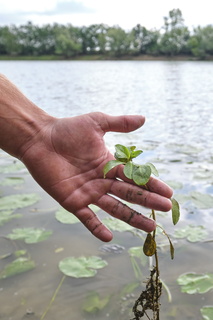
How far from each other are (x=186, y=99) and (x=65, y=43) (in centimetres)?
7249

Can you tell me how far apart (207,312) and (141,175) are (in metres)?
1.15

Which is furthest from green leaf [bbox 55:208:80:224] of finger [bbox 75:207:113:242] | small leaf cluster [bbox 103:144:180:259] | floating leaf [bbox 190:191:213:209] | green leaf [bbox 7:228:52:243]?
small leaf cluster [bbox 103:144:180:259]

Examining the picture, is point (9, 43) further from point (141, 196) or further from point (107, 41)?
point (141, 196)

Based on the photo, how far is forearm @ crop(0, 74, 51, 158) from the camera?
2033 millimetres

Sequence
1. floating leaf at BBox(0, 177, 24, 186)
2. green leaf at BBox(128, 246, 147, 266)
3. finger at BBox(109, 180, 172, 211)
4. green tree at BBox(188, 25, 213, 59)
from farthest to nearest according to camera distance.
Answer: green tree at BBox(188, 25, 213, 59) → floating leaf at BBox(0, 177, 24, 186) → green leaf at BBox(128, 246, 147, 266) → finger at BBox(109, 180, 172, 211)

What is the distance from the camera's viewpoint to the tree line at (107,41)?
69.9 meters

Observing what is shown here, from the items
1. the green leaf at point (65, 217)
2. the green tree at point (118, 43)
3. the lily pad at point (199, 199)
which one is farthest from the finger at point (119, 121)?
the green tree at point (118, 43)

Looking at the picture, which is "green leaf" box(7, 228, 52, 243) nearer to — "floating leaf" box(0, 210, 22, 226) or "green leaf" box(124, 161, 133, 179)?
"floating leaf" box(0, 210, 22, 226)

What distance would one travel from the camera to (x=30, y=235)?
2967 millimetres

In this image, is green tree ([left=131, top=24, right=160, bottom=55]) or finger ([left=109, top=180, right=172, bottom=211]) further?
green tree ([left=131, top=24, right=160, bottom=55])

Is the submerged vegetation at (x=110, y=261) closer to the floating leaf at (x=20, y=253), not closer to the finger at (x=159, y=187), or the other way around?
the floating leaf at (x=20, y=253)

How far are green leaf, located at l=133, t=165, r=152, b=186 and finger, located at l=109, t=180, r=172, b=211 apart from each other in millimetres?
249

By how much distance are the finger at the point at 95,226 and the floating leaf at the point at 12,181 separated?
8.48 feet

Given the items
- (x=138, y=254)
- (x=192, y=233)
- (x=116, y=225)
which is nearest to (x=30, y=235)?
(x=116, y=225)
